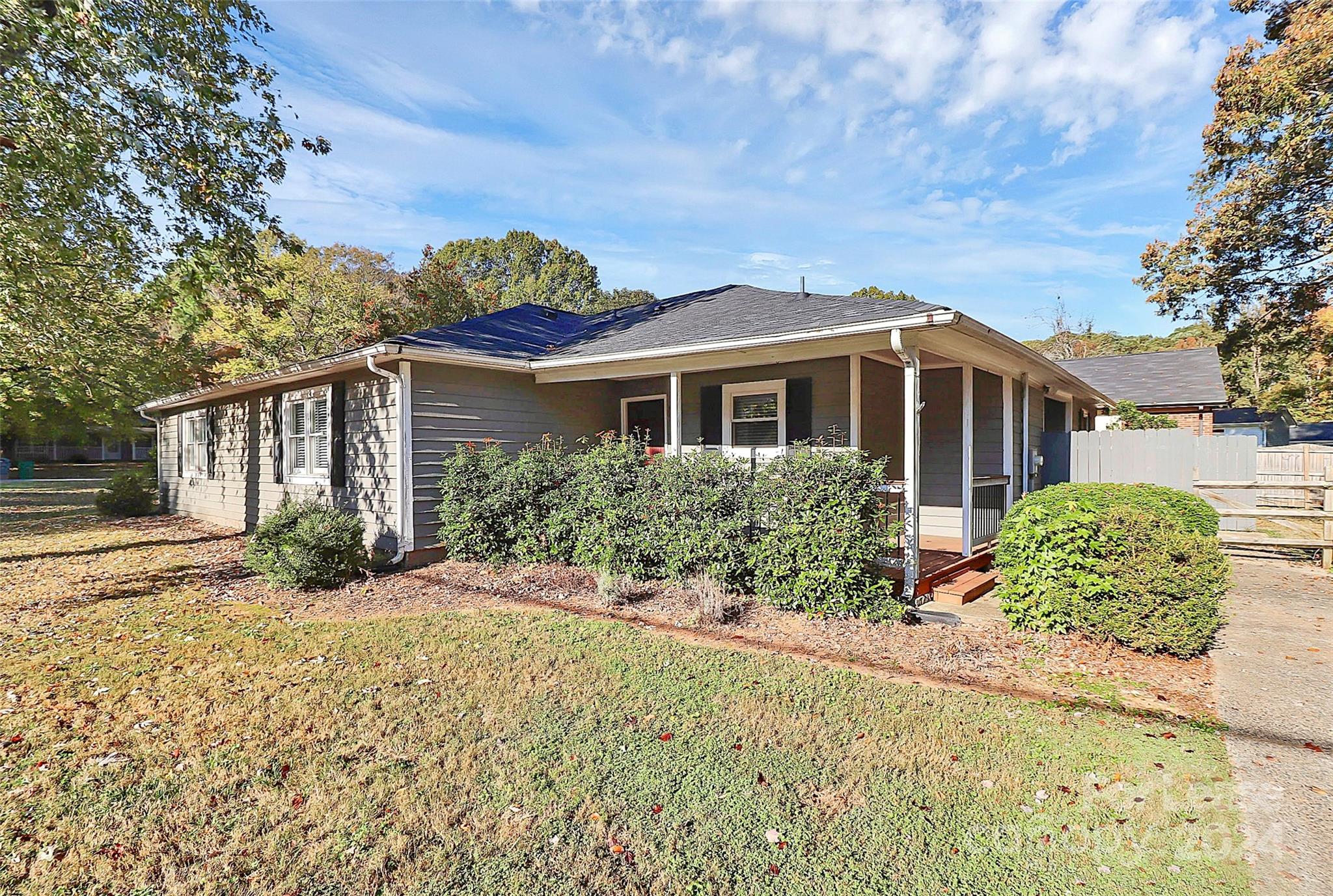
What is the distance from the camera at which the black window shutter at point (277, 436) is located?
34.3 ft

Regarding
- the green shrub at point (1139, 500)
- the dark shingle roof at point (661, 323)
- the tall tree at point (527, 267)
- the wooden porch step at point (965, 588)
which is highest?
the tall tree at point (527, 267)

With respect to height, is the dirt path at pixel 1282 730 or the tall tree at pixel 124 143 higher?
the tall tree at pixel 124 143

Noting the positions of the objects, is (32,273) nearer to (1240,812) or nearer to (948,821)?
(948,821)

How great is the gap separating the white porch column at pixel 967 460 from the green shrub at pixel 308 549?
7306 mm

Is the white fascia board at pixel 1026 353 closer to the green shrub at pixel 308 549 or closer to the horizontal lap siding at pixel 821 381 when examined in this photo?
the horizontal lap siding at pixel 821 381

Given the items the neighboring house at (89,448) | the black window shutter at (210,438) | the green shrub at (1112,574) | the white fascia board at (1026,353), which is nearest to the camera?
the green shrub at (1112,574)

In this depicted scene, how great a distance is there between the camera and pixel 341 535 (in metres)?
7.11

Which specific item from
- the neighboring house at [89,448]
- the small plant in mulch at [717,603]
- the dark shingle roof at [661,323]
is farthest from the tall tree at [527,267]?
the small plant in mulch at [717,603]

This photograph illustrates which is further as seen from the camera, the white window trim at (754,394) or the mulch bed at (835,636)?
the white window trim at (754,394)

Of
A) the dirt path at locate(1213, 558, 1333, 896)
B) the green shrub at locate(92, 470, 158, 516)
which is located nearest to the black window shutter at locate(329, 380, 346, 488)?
the dirt path at locate(1213, 558, 1333, 896)

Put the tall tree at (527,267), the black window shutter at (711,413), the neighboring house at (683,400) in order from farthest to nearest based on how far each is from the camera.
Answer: the tall tree at (527,267) < the black window shutter at (711,413) < the neighboring house at (683,400)

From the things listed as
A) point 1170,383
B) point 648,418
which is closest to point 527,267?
point 648,418

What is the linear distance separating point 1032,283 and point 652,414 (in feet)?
92.7

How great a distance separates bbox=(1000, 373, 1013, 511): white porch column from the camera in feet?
28.7
